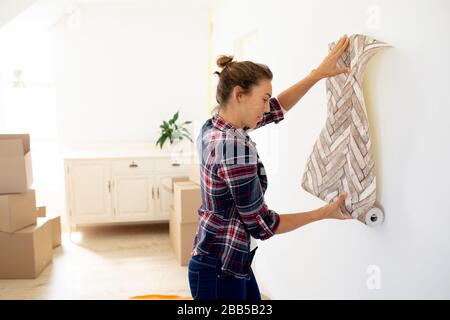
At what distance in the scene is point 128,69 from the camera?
165 inches

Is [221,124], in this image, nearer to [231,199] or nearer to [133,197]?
[231,199]

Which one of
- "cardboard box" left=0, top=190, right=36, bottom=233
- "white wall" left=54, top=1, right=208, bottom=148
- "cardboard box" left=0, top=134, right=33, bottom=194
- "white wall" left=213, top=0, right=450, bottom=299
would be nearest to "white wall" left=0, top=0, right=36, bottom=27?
"white wall" left=54, top=1, right=208, bottom=148

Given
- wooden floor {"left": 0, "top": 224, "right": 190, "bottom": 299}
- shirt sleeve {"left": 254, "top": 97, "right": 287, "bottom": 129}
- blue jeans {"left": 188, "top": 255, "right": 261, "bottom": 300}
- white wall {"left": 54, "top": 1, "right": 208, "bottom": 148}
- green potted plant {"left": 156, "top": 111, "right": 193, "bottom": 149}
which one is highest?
white wall {"left": 54, "top": 1, "right": 208, "bottom": 148}

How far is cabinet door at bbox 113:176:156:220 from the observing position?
3.80 metres

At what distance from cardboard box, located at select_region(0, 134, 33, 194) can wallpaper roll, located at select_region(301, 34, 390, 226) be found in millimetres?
2272

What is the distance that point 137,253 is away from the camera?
3.39 m

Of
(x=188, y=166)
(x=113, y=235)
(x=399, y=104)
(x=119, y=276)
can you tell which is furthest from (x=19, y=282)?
(x=399, y=104)

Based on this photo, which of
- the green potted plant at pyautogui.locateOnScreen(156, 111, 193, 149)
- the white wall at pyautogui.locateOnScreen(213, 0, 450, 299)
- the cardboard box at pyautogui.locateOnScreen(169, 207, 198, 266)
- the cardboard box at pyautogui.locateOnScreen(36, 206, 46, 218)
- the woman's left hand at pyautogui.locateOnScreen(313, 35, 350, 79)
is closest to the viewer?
the white wall at pyautogui.locateOnScreen(213, 0, 450, 299)

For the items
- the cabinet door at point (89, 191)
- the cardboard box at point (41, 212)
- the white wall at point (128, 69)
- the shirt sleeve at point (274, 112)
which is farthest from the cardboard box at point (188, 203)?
the shirt sleeve at point (274, 112)

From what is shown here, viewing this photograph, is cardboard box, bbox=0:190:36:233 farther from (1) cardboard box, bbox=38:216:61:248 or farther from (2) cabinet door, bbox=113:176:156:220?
(2) cabinet door, bbox=113:176:156:220

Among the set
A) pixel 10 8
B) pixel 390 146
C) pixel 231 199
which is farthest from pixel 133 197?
pixel 390 146

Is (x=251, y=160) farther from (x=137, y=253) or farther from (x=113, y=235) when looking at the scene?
(x=113, y=235)

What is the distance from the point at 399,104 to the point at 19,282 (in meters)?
2.71

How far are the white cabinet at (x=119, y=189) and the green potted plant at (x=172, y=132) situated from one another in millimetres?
288
